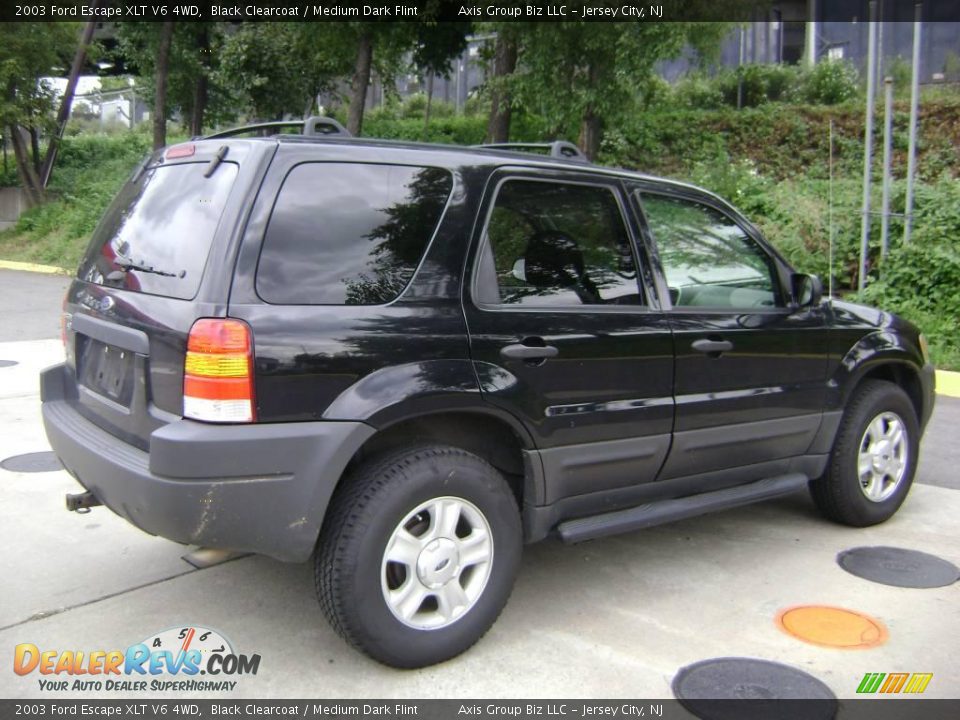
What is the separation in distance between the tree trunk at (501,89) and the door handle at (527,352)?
37.4 ft

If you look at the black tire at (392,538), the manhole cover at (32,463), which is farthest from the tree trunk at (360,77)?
the black tire at (392,538)

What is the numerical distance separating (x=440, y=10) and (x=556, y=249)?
44.9 ft

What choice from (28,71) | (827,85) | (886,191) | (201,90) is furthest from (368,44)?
(28,71)

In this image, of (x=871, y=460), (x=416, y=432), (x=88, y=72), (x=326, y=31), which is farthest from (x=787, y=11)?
(x=416, y=432)

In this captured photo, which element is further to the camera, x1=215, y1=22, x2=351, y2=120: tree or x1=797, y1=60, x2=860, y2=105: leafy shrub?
x1=215, y1=22, x2=351, y2=120: tree

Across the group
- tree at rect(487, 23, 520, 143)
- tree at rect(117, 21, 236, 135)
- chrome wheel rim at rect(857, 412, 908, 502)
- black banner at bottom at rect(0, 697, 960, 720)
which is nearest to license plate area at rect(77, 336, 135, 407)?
black banner at bottom at rect(0, 697, 960, 720)

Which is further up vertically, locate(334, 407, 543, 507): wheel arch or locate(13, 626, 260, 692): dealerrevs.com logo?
locate(334, 407, 543, 507): wheel arch

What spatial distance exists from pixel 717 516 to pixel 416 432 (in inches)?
92.4

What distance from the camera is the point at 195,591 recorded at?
12.8ft

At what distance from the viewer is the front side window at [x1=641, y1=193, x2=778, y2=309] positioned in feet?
13.2

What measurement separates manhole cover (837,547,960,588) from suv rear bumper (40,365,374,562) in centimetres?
257

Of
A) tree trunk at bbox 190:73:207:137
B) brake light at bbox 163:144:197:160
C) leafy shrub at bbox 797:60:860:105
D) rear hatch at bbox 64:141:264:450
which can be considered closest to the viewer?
rear hatch at bbox 64:141:264:450

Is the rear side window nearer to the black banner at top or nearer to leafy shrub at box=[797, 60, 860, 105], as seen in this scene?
the black banner at top

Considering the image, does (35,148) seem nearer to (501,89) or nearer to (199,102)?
(199,102)
